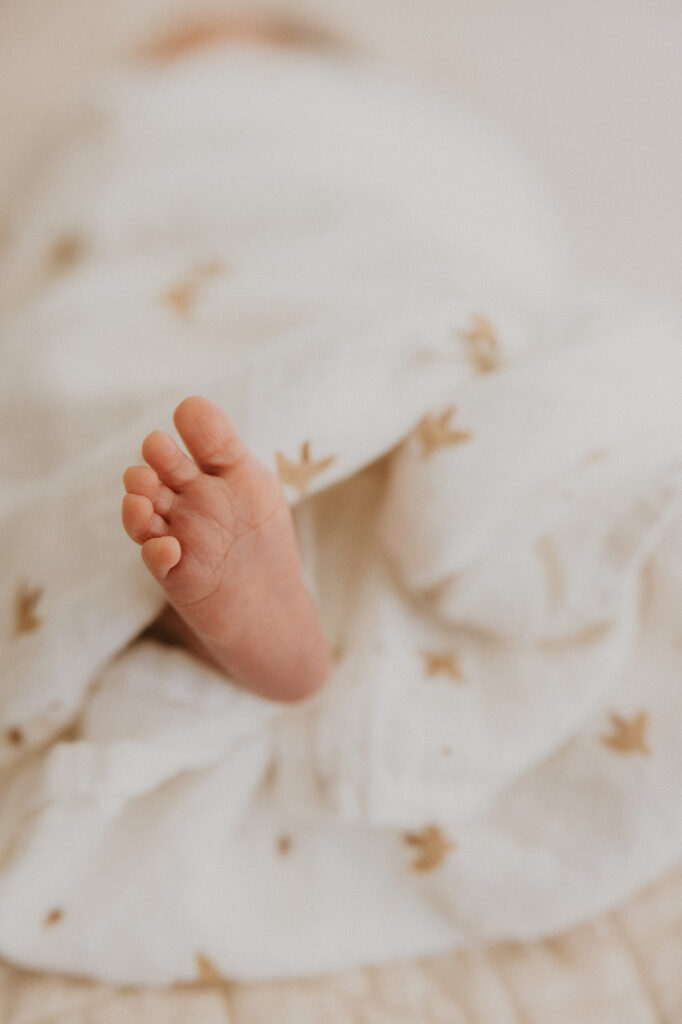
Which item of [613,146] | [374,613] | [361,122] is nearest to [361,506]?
[374,613]

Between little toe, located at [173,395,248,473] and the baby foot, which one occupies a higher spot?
little toe, located at [173,395,248,473]

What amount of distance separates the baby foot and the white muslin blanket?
0.06 m

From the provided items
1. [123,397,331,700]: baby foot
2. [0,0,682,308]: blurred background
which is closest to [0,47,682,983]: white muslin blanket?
[123,397,331,700]: baby foot

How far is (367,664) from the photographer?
514 mm

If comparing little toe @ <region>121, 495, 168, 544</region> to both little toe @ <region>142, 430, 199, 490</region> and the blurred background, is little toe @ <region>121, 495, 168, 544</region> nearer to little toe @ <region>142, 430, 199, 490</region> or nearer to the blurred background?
little toe @ <region>142, 430, 199, 490</region>

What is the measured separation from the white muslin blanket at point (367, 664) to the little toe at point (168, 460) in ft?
0.27

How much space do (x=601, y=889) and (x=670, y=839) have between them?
0.05m

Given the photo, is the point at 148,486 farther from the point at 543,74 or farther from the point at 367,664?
the point at 543,74

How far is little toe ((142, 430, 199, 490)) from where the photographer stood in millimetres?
401

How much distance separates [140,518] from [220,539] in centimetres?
4

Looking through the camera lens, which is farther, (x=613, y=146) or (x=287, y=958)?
(x=613, y=146)

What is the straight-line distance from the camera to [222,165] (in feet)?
2.71

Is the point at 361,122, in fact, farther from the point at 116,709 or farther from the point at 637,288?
the point at 116,709

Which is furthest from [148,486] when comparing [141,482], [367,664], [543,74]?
[543,74]
